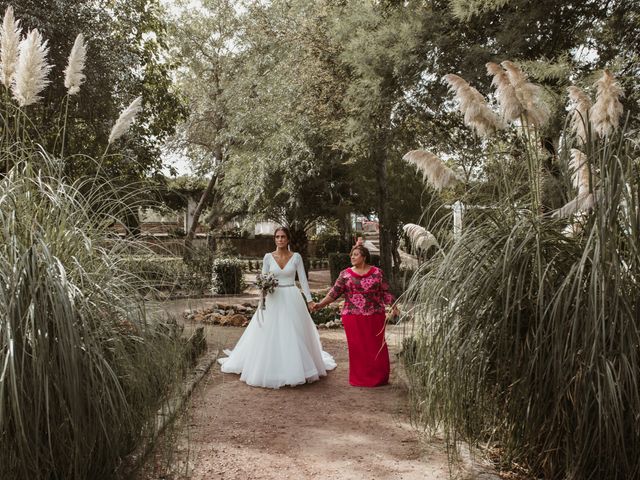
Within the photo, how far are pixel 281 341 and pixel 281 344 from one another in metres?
0.04

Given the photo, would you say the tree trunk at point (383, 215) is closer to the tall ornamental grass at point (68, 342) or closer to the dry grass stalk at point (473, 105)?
the dry grass stalk at point (473, 105)

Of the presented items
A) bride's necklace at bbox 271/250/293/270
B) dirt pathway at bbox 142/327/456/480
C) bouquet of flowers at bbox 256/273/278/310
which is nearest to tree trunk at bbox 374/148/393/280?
bride's necklace at bbox 271/250/293/270

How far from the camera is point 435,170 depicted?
4473mm

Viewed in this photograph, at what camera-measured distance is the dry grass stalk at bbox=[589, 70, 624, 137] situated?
359cm

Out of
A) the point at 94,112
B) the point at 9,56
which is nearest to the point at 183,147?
the point at 94,112

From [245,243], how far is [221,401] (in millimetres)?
30140

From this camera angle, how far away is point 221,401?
614 centimetres

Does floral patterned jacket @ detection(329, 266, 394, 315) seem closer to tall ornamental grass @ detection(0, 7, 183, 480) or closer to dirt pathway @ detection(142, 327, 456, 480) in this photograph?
dirt pathway @ detection(142, 327, 456, 480)

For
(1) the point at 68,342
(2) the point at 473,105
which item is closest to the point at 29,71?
(1) the point at 68,342

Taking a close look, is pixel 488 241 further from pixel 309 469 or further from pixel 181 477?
pixel 181 477

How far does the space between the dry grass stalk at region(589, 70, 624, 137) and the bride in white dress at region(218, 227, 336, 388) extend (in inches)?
171

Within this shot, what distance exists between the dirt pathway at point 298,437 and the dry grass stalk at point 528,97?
8.43 feet

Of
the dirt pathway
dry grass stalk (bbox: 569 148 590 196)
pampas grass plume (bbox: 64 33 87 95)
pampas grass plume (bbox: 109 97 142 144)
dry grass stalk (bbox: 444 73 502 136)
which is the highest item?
pampas grass plume (bbox: 64 33 87 95)

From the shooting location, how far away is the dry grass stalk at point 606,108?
11.8ft
